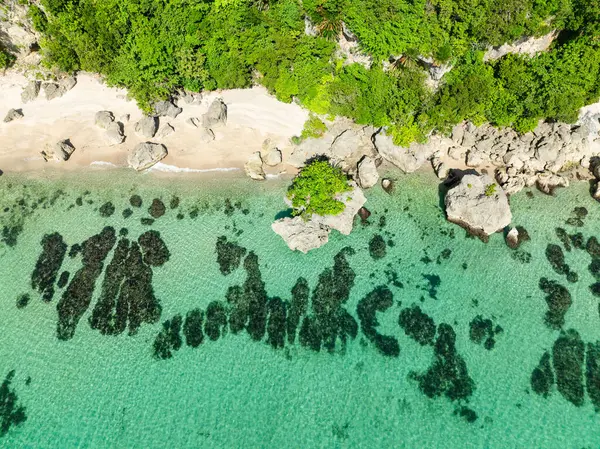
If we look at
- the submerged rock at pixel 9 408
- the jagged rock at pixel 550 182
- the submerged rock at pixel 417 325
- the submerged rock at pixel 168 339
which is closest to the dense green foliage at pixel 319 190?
the submerged rock at pixel 417 325

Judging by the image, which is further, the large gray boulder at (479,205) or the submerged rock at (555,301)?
the large gray boulder at (479,205)

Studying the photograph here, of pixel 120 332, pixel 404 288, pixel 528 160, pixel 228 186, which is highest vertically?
pixel 528 160

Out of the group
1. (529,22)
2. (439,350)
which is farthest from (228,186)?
(529,22)

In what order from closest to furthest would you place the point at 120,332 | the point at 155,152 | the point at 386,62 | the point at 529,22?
the point at 529,22 → the point at 120,332 → the point at 386,62 → the point at 155,152

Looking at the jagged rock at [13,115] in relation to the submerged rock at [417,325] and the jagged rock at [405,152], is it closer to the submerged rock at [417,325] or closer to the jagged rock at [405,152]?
the jagged rock at [405,152]

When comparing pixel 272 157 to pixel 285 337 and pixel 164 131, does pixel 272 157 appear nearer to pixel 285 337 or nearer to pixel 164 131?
pixel 164 131

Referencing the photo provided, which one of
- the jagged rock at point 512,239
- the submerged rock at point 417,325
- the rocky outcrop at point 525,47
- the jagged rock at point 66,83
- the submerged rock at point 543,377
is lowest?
the submerged rock at point 543,377

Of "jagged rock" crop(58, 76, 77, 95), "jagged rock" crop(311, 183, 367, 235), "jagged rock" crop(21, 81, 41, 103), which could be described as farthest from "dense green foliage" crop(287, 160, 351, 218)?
"jagged rock" crop(21, 81, 41, 103)

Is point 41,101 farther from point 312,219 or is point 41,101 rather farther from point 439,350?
point 439,350
